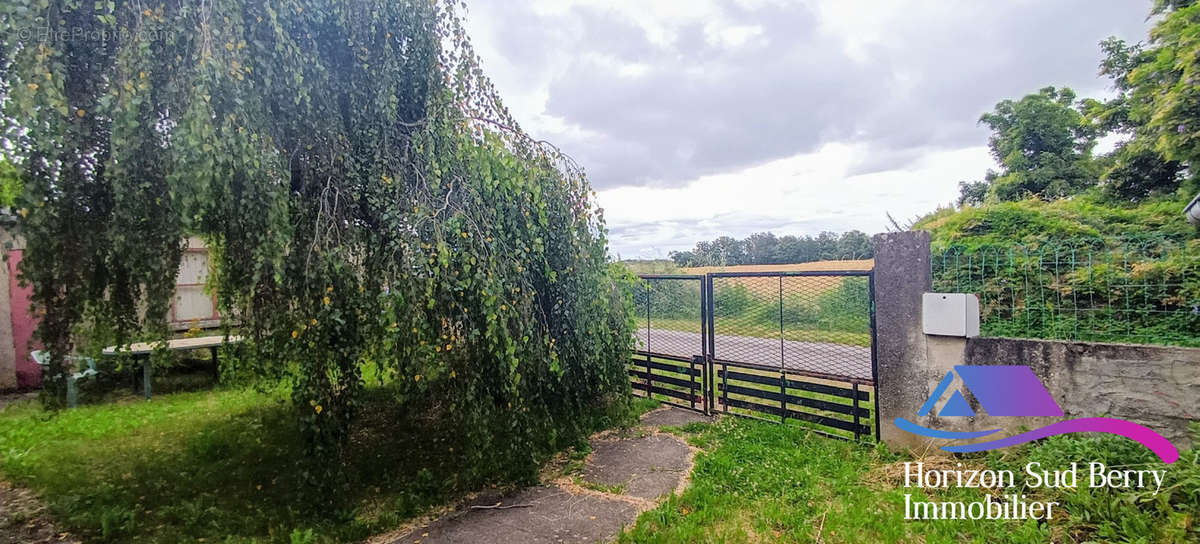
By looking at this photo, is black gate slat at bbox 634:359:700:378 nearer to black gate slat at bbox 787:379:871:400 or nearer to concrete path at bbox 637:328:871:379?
concrete path at bbox 637:328:871:379

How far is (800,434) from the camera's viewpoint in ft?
14.3

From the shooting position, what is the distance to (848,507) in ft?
10.0

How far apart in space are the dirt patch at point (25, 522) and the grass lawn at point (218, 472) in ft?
0.21

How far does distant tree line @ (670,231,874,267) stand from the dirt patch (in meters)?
20.5

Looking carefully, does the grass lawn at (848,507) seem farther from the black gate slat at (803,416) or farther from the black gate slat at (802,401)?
the black gate slat at (802,401)

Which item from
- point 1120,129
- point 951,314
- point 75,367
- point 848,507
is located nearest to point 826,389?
point 951,314

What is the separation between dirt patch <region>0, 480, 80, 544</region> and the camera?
318 centimetres

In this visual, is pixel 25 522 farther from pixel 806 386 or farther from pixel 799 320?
pixel 799 320

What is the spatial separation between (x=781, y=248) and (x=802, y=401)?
23676 mm

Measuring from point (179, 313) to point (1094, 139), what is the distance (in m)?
25.5

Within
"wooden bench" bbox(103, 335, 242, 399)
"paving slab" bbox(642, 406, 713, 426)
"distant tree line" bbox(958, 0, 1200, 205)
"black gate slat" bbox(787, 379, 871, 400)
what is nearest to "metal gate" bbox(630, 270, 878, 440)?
"black gate slat" bbox(787, 379, 871, 400)

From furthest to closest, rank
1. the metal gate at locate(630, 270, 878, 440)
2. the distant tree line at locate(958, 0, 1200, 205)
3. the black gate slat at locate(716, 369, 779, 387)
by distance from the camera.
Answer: the distant tree line at locate(958, 0, 1200, 205), the black gate slat at locate(716, 369, 779, 387), the metal gate at locate(630, 270, 878, 440)

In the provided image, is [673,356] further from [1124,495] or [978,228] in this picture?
[978,228]

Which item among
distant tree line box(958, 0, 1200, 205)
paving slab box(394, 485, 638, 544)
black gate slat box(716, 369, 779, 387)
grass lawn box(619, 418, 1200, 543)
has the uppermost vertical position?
distant tree line box(958, 0, 1200, 205)
